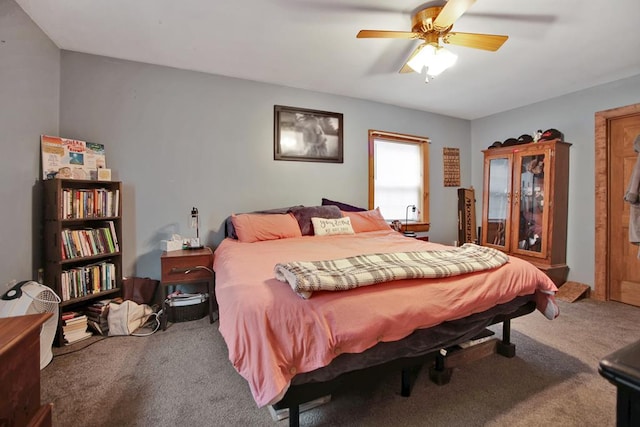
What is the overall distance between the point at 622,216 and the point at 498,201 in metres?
1.25

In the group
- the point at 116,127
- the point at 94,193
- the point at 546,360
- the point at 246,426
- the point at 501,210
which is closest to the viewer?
the point at 246,426

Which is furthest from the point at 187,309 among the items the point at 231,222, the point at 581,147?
the point at 581,147

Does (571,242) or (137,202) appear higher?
(137,202)

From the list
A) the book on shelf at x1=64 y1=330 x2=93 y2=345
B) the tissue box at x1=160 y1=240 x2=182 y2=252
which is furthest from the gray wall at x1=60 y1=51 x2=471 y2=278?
the book on shelf at x1=64 y1=330 x2=93 y2=345

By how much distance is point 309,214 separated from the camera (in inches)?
121

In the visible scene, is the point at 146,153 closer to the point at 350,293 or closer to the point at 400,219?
the point at 350,293

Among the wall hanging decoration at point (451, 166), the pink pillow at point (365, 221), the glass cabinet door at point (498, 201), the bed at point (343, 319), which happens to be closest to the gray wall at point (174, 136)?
the pink pillow at point (365, 221)

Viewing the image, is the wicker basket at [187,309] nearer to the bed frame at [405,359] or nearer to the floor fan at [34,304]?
the floor fan at [34,304]

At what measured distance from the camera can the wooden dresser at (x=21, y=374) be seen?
78 centimetres

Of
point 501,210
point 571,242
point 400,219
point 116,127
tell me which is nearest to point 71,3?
point 116,127

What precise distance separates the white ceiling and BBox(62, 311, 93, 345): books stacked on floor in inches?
88.8

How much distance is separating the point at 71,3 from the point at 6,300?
1.99m

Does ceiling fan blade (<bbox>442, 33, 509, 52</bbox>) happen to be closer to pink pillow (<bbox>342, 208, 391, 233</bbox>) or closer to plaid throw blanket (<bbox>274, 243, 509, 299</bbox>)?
plaid throw blanket (<bbox>274, 243, 509, 299</bbox>)

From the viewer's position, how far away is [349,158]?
3770 mm
